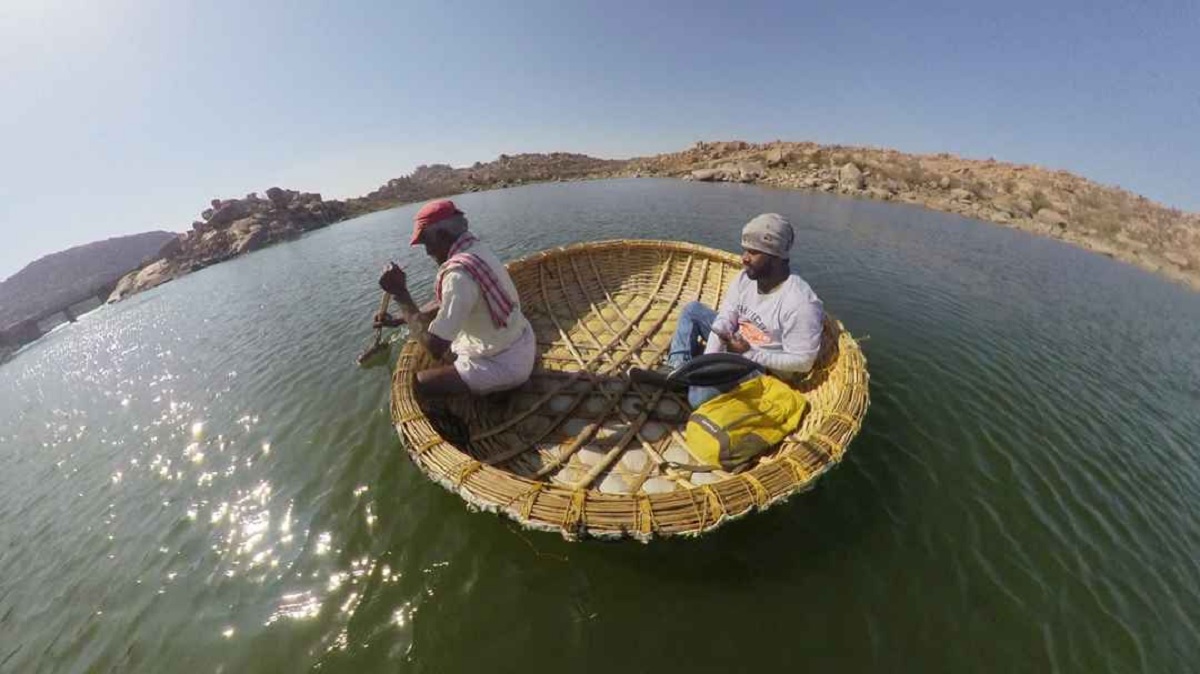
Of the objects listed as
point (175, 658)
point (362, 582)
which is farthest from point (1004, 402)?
point (175, 658)

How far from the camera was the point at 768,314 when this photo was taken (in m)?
4.90

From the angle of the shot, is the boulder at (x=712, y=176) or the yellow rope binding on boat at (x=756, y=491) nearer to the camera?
the yellow rope binding on boat at (x=756, y=491)

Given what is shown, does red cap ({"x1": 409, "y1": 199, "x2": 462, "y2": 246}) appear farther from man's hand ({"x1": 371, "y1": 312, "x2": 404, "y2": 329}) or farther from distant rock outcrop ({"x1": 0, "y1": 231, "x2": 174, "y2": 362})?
distant rock outcrop ({"x1": 0, "y1": 231, "x2": 174, "y2": 362})

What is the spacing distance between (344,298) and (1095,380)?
1883 cm

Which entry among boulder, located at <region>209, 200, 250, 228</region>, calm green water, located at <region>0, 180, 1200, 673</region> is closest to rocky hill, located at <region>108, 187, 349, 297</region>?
boulder, located at <region>209, 200, 250, 228</region>

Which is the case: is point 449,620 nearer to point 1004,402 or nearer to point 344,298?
point 1004,402

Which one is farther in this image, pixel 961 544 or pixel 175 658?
pixel 961 544

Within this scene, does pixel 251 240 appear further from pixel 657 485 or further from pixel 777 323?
pixel 777 323

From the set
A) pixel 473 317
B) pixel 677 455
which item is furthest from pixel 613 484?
pixel 473 317

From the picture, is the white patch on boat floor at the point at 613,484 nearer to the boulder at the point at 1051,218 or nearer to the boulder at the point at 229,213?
the boulder at the point at 1051,218

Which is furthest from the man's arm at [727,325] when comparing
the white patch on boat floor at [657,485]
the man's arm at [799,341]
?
the white patch on boat floor at [657,485]

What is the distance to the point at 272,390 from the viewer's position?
7.46m

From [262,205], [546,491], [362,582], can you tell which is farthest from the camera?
[262,205]

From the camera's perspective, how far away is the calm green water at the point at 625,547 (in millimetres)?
3186
